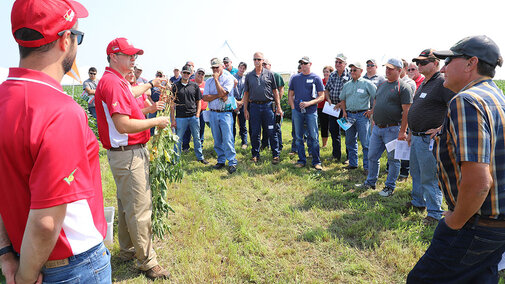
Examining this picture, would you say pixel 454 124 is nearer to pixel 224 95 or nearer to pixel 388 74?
pixel 388 74

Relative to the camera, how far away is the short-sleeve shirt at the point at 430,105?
400cm

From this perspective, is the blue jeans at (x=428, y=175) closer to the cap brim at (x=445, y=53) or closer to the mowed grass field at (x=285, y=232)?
the mowed grass field at (x=285, y=232)

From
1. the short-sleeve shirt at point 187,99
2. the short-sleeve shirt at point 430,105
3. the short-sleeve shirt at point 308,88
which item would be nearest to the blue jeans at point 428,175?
the short-sleeve shirt at point 430,105

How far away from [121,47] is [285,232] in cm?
306

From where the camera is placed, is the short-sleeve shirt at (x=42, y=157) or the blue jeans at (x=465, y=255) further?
the blue jeans at (x=465, y=255)

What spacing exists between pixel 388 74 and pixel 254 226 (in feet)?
11.3

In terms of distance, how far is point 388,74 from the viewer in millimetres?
5203

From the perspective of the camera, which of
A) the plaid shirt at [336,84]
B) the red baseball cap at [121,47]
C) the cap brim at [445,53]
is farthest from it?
the plaid shirt at [336,84]

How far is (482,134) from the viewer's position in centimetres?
171

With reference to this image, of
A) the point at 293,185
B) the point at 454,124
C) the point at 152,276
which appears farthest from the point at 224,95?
the point at 454,124

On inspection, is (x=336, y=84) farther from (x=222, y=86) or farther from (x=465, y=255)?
(x=465, y=255)

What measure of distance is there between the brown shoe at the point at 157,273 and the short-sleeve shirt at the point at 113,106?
4.54 feet

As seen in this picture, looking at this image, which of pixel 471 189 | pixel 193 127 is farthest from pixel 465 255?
pixel 193 127

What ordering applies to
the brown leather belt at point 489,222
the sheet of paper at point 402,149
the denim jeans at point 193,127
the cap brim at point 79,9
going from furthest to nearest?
the denim jeans at point 193,127, the sheet of paper at point 402,149, the brown leather belt at point 489,222, the cap brim at point 79,9
